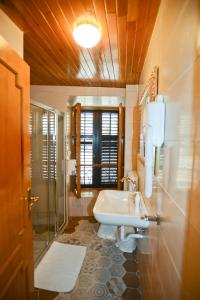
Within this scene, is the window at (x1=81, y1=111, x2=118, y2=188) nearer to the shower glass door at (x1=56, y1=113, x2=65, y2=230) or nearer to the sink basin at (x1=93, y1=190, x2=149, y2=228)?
the shower glass door at (x1=56, y1=113, x2=65, y2=230)

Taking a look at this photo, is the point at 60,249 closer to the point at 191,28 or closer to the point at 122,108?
the point at 122,108

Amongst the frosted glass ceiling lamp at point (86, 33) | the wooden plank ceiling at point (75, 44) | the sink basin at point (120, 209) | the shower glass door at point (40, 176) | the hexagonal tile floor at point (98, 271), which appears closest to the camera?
the wooden plank ceiling at point (75, 44)

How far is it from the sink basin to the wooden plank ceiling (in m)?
1.36

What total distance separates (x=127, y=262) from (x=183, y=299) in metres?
1.63

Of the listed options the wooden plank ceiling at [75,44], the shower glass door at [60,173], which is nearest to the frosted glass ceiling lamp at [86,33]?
the wooden plank ceiling at [75,44]

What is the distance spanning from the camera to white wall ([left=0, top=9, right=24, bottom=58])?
1235mm

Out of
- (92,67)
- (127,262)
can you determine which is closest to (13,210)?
(127,262)

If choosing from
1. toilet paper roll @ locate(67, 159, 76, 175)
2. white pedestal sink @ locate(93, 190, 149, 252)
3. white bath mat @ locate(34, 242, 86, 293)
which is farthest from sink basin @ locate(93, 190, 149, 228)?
toilet paper roll @ locate(67, 159, 76, 175)

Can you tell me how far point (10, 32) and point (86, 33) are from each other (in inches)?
21.0

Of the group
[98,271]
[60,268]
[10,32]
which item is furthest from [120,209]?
[10,32]

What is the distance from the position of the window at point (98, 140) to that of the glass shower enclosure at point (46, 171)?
57 cm

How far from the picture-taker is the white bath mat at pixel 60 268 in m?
1.72

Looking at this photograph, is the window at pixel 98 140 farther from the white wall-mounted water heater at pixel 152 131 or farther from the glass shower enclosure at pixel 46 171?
the white wall-mounted water heater at pixel 152 131

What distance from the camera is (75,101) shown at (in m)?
3.07
